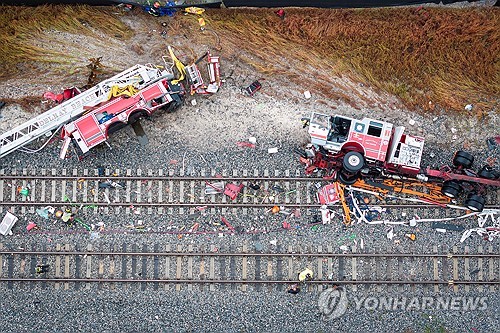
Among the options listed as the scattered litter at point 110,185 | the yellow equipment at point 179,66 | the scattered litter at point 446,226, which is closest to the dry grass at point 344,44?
the yellow equipment at point 179,66

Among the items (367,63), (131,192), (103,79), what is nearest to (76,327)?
(131,192)

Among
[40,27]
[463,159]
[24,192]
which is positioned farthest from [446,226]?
[40,27]

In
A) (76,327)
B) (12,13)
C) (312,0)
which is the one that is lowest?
(76,327)

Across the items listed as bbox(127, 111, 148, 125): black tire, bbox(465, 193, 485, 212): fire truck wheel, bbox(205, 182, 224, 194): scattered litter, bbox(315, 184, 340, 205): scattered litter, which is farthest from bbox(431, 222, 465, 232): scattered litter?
bbox(127, 111, 148, 125): black tire

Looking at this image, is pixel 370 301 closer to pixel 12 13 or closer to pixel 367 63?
pixel 367 63

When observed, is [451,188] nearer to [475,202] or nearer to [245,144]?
[475,202]
